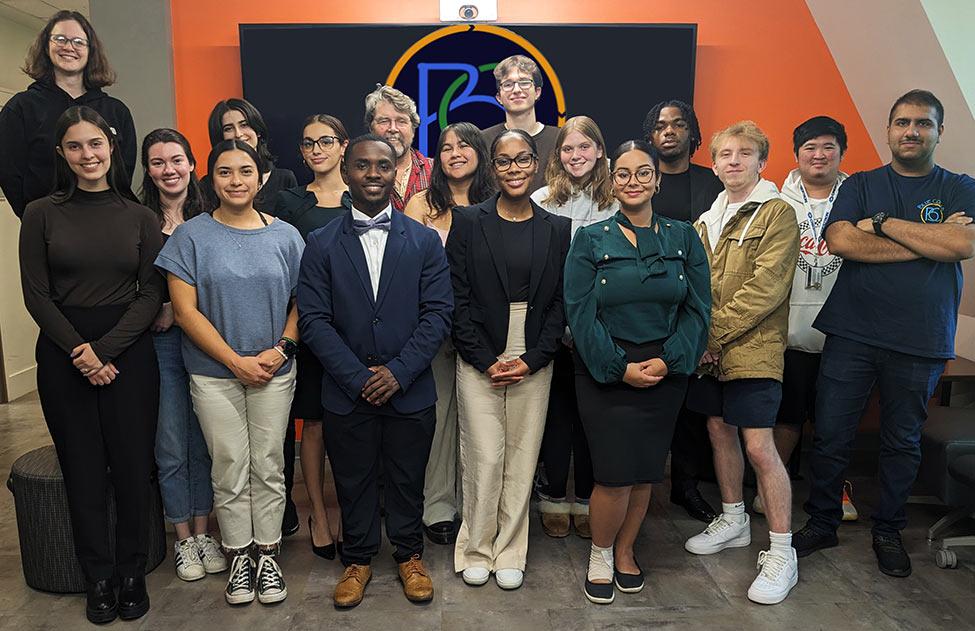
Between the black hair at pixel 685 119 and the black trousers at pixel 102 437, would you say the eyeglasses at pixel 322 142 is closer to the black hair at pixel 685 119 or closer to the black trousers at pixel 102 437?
the black trousers at pixel 102 437

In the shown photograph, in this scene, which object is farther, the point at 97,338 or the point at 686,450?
the point at 686,450

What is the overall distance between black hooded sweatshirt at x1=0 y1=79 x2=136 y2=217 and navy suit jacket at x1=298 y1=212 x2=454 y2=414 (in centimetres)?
103

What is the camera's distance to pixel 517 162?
306 cm

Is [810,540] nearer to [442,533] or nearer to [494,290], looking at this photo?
[442,533]

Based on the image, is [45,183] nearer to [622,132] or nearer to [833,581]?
[622,132]

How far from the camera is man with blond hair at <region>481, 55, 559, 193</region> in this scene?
Answer: 399 centimetres

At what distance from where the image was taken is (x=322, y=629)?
2.90 metres

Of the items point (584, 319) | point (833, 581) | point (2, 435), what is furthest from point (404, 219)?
point (2, 435)

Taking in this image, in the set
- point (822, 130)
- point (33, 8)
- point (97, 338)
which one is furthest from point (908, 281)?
point (33, 8)

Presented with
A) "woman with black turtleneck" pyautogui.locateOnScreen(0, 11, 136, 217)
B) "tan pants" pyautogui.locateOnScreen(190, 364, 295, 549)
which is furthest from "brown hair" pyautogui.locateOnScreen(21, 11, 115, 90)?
"tan pants" pyautogui.locateOnScreen(190, 364, 295, 549)

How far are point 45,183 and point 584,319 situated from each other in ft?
7.72

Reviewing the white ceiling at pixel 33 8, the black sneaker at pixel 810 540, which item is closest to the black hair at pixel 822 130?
the black sneaker at pixel 810 540

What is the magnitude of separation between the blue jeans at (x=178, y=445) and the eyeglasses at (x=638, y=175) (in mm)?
1836

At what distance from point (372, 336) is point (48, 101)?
5.72 feet
